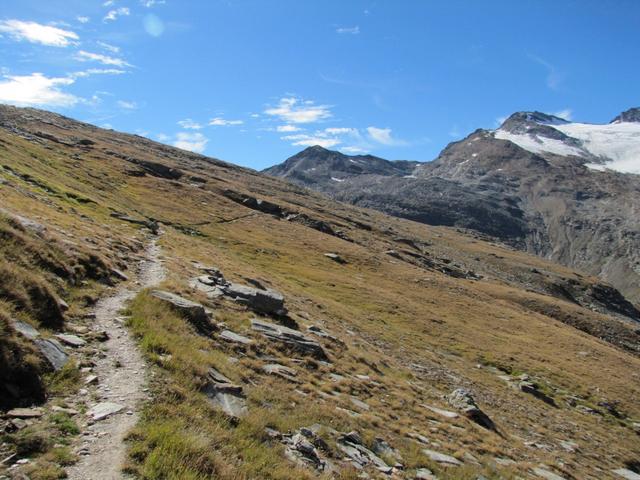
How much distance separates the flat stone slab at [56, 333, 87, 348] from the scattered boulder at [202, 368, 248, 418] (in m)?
3.89

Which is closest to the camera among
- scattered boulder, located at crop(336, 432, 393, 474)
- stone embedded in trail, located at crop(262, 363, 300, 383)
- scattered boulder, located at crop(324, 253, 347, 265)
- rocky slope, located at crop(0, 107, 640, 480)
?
rocky slope, located at crop(0, 107, 640, 480)

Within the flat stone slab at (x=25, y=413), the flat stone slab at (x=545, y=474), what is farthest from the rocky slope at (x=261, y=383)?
the flat stone slab at (x=545, y=474)

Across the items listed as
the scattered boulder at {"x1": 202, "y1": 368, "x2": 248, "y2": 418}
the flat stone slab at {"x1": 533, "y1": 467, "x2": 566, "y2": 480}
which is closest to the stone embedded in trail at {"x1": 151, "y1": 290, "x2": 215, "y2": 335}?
the scattered boulder at {"x1": 202, "y1": 368, "x2": 248, "y2": 418}

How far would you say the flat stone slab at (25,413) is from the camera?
9.09 m

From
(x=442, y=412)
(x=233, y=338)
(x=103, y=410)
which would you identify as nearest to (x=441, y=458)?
(x=442, y=412)

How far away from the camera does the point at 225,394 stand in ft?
43.4

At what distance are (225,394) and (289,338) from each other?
9676 mm

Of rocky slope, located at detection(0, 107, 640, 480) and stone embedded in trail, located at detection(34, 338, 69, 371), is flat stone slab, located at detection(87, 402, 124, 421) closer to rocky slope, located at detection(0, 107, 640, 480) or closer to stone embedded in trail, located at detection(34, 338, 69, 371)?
rocky slope, located at detection(0, 107, 640, 480)

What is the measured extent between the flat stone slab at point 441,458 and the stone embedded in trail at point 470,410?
330 inches

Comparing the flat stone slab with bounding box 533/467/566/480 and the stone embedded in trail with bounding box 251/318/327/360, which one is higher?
the stone embedded in trail with bounding box 251/318/327/360

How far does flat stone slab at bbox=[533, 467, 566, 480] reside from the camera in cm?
1980

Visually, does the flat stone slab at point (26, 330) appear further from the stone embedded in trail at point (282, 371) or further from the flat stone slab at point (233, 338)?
the stone embedded in trail at point (282, 371)

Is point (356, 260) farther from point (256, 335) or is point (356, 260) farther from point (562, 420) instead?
→ point (256, 335)

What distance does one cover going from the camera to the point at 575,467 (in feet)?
77.2
